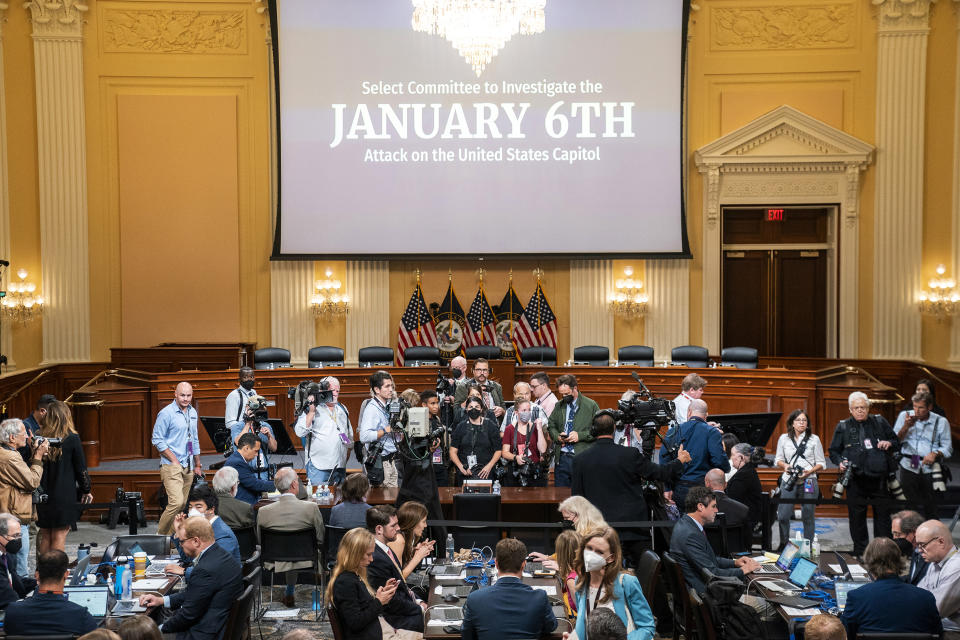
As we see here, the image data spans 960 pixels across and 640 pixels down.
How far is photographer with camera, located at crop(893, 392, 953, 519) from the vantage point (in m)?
8.98

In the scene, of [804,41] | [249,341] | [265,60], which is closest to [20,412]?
[249,341]

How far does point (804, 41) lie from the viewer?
51.0 feet

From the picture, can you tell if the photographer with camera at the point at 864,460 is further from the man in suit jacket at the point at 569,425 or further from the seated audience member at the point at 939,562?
the seated audience member at the point at 939,562

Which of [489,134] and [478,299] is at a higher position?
[489,134]

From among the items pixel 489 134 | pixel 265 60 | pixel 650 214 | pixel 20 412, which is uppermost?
pixel 265 60

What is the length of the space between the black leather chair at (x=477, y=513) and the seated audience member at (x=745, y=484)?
174 cm

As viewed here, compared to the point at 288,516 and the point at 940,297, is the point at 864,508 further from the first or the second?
the point at 940,297

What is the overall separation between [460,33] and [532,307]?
5.53 m

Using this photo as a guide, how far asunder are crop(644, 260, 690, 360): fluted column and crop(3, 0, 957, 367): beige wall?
0.18 metres

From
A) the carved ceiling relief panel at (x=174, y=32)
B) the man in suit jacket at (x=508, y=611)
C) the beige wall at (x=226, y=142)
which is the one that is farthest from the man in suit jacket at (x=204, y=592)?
the carved ceiling relief panel at (x=174, y=32)

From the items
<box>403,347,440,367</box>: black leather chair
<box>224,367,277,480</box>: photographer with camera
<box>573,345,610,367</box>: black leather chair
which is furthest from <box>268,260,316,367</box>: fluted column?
<box>224,367,277,480</box>: photographer with camera

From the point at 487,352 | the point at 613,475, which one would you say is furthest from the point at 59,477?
the point at 487,352

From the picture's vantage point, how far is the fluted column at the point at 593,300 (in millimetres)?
15727

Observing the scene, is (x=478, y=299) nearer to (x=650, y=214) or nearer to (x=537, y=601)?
(x=650, y=214)
